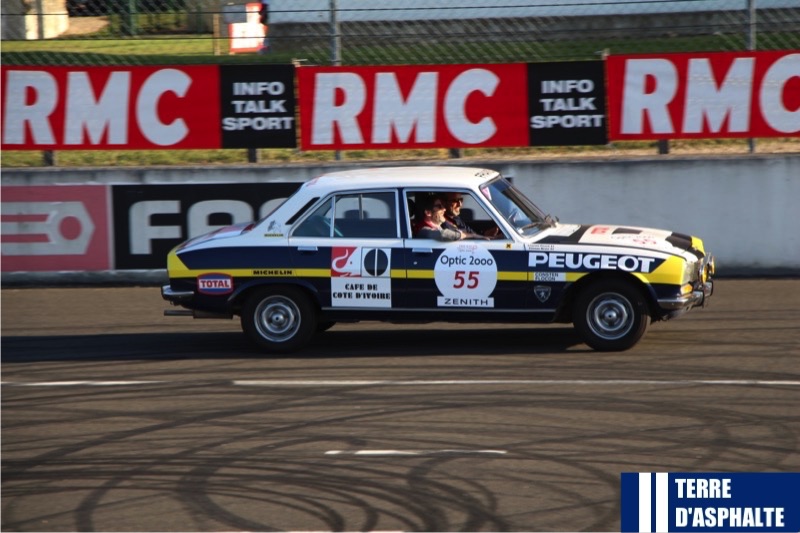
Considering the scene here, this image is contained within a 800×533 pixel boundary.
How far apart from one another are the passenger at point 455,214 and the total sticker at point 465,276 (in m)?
0.42

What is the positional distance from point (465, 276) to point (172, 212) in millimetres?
5142

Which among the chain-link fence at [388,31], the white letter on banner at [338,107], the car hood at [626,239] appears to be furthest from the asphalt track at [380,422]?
the chain-link fence at [388,31]

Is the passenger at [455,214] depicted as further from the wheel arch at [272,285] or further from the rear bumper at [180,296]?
the rear bumper at [180,296]

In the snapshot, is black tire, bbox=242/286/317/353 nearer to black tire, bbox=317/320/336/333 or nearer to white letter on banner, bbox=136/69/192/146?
black tire, bbox=317/320/336/333

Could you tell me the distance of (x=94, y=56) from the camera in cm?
1472

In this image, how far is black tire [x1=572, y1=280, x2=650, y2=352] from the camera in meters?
9.59

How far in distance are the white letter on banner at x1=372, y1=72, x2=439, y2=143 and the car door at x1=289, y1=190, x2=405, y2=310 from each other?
158 inches

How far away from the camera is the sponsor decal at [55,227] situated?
45.0 feet

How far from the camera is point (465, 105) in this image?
13789 millimetres

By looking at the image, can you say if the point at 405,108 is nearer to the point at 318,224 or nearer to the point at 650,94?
the point at 650,94

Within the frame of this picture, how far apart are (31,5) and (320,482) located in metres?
11.5

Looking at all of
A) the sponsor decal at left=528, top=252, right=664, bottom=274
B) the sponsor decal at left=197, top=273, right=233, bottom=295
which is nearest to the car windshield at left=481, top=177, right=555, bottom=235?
the sponsor decal at left=528, top=252, right=664, bottom=274

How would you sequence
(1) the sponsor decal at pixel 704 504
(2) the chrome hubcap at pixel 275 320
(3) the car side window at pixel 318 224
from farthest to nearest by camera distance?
(2) the chrome hubcap at pixel 275 320
(3) the car side window at pixel 318 224
(1) the sponsor decal at pixel 704 504

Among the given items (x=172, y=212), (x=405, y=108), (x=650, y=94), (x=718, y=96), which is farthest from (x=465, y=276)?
(x=718, y=96)
